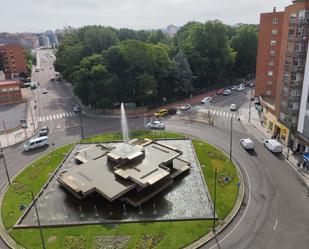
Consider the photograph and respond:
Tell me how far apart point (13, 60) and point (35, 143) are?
9110 centimetres

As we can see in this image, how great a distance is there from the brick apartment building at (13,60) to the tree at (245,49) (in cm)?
9735

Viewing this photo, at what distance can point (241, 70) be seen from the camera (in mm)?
109500

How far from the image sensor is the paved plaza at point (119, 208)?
109 ft

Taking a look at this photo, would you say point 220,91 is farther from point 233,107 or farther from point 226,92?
point 233,107

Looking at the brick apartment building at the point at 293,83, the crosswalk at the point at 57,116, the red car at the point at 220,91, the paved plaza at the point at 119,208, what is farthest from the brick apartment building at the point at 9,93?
the brick apartment building at the point at 293,83

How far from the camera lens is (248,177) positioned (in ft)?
136

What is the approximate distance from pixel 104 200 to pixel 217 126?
1383 inches

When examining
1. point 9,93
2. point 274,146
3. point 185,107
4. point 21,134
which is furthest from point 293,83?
point 9,93

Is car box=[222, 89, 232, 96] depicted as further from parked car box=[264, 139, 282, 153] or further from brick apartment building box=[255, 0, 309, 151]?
parked car box=[264, 139, 282, 153]

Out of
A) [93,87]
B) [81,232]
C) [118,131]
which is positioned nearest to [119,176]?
[81,232]

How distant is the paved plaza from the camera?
3334 centimetres

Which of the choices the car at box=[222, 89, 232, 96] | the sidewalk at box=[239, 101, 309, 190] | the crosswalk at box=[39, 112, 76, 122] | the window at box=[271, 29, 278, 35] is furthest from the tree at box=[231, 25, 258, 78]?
the crosswalk at box=[39, 112, 76, 122]

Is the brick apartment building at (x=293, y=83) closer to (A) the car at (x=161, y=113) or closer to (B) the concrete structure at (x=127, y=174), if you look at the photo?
(B) the concrete structure at (x=127, y=174)

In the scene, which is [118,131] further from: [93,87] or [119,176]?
[119,176]
